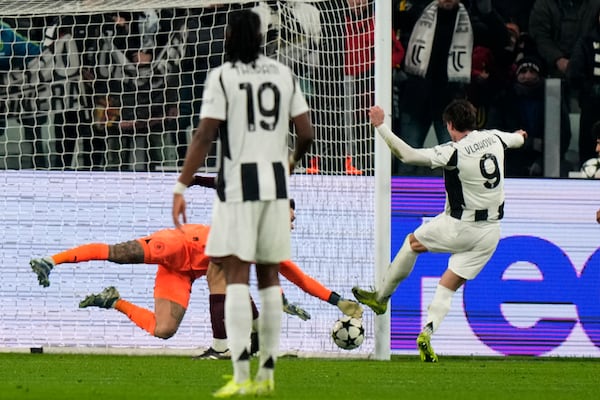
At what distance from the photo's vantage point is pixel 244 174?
23.6ft

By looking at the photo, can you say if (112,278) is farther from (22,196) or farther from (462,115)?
(462,115)

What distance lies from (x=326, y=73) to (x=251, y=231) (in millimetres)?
5920

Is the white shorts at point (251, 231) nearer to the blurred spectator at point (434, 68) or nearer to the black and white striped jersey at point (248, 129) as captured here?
the black and white striped jersey at point (248, 129)

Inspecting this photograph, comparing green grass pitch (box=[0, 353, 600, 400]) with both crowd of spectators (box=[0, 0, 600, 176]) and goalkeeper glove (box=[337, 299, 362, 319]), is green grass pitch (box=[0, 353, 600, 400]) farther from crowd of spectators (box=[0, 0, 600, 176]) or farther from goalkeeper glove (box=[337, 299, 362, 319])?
crowd of spectators (box=[0, 0, 600, 176])

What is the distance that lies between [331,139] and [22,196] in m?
2.90

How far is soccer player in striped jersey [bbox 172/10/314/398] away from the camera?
7.16 m

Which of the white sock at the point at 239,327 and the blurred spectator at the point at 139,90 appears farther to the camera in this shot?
the blurred spectator at the point at 139,90

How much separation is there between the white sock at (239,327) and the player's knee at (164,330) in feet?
15.5

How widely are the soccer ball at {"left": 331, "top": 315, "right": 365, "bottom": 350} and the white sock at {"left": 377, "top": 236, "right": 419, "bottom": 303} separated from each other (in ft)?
1.02

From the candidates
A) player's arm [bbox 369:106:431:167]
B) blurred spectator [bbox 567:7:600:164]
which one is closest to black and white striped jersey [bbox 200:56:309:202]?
player's arm [bbox 369:106:431:167]

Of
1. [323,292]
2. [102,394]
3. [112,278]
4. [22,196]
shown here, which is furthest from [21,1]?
[102,394]

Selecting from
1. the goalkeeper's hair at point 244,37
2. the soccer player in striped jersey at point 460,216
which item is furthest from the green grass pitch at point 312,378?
the goalkeeper's hair at point 244,37

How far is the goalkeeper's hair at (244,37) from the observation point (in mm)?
7223

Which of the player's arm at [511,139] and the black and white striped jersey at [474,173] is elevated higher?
the player's arm at [511,139]
